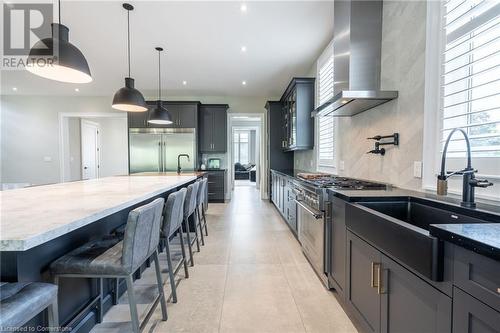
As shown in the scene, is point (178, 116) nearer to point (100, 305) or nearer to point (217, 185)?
point (217, 185)

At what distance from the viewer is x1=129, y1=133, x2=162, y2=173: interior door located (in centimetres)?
631

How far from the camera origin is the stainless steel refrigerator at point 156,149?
6.32m

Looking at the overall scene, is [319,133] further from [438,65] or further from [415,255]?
[415,255]

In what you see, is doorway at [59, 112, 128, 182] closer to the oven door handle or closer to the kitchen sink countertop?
the oven door handle

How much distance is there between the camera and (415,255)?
102 cm

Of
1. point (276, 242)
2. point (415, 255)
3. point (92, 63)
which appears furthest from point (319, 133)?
point (92, 63)

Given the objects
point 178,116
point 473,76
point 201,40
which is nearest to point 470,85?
point 473,76

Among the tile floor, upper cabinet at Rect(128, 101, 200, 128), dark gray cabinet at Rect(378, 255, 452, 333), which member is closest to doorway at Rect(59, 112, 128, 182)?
upper cabinet at Rect(128, 101, 200, 128)

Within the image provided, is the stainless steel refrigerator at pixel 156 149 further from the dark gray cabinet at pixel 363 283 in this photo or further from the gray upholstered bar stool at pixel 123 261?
the dark gray cabinet at pixel 363 283

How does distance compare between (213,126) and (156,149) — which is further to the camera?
(213,126)

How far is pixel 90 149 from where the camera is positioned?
8.48 meters

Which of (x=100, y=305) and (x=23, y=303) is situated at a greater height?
(x=23, y=303)

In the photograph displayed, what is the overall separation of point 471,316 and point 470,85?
138cm

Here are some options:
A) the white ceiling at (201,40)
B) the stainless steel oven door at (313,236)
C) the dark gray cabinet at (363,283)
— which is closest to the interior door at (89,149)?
the white ceiling at (201,40)
